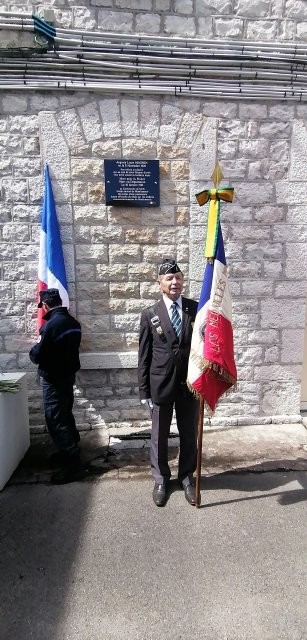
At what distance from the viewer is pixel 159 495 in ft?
11.6

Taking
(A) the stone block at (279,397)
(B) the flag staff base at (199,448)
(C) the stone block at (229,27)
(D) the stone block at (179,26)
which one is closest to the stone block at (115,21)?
(D) the stone block at (179,26)

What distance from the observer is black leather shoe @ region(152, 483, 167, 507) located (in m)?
3.49

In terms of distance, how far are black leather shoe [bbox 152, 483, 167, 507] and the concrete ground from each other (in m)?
0.05

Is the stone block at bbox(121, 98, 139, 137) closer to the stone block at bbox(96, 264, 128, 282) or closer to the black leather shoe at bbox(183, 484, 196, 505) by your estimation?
the stone block at bbox(96, 264, 128, 282)

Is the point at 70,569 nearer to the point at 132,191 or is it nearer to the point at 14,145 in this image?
the point at 132,191

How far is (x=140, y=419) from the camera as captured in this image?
491 cm

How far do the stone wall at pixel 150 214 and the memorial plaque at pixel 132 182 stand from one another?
88 millimetres

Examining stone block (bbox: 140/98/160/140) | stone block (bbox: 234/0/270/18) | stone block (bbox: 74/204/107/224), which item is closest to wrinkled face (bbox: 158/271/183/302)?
stone block (bbox: 74/204/107/224)

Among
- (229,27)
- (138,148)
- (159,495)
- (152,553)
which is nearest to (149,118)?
(138,148)

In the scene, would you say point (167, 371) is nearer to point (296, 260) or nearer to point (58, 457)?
point (58, 457)

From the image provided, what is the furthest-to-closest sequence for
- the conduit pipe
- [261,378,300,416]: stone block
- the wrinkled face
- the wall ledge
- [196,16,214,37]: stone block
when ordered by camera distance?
[261,378,300,416]: stone block < the wall ledge < [196,16,214,37]: stone block < the conduit pipe < the wrinkled face

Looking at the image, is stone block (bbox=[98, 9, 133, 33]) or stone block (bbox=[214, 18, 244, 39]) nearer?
stone block (bbox=[98, 9, 133, 33])

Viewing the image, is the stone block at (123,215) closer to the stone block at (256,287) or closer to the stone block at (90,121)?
the stone block at (90,121)

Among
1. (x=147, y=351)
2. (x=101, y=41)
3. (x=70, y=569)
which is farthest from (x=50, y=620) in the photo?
(x=101, y=41)
